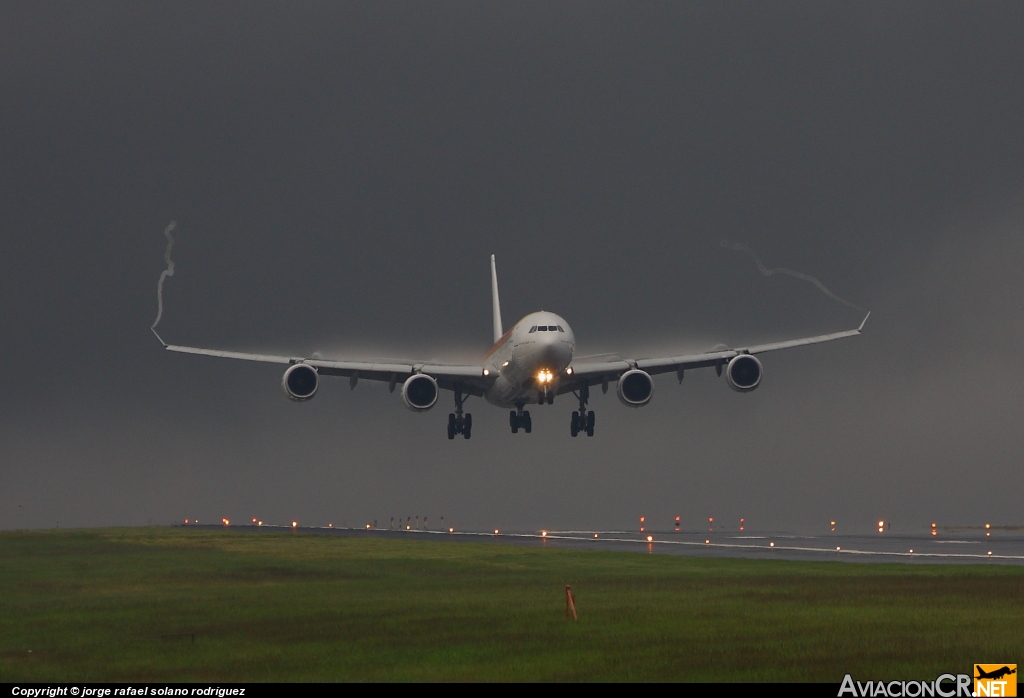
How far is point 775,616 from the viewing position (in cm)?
4606

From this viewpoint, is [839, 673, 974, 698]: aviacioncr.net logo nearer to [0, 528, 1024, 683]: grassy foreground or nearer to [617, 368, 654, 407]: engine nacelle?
[0, 528, 1024, 683]: grassy foreground

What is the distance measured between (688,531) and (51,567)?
2356 inches

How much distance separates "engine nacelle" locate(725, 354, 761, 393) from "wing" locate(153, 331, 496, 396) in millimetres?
15023

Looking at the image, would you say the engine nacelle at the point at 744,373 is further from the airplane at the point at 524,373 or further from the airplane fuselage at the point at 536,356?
the airplane fuselage at the point at 536,356

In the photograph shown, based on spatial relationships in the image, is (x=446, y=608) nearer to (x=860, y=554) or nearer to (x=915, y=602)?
(x=915, y=602)

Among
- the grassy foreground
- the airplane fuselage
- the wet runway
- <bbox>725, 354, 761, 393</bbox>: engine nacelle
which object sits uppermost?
<bbox>725, 354, 761, 393</bbox>: engine nacelle

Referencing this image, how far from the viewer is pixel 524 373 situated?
76875 mm

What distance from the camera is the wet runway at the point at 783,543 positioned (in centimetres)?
7619

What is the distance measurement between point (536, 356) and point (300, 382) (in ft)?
57.2
